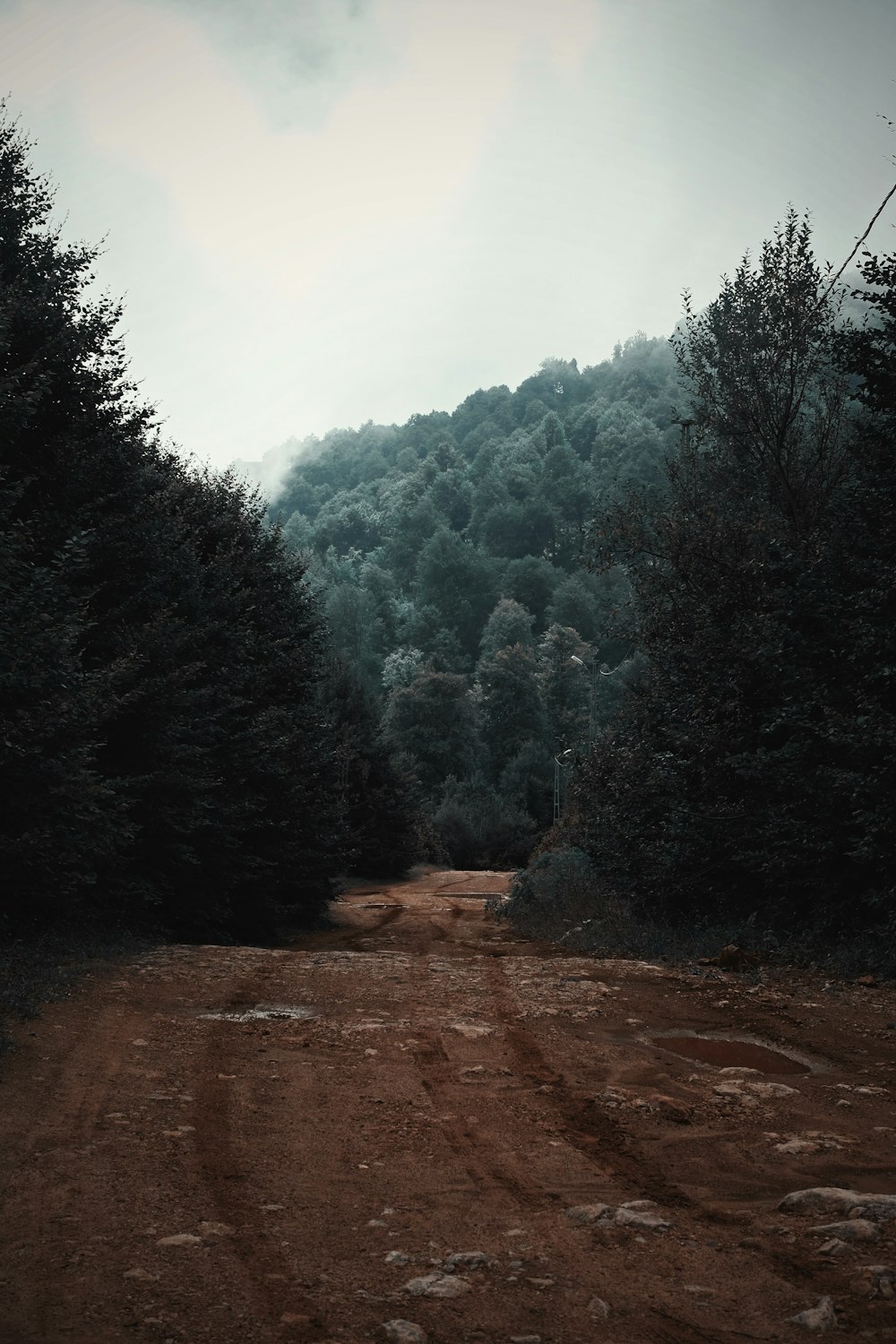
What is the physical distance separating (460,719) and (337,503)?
78569 millimetres

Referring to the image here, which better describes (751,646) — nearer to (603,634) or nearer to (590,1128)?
(603,634)

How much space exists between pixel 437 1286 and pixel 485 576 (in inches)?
4209

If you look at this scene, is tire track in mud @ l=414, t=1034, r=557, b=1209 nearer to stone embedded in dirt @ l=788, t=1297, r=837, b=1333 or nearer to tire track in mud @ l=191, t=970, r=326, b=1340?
tire track in mud @ l=191, t=970, r=326, b=1340

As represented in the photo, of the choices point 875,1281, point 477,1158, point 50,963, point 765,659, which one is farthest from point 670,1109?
point 765,659

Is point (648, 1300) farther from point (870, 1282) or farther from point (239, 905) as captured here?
point (239, 905)

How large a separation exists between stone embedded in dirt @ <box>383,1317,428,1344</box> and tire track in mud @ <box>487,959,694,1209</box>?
155 centimetres

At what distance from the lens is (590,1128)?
5.33m

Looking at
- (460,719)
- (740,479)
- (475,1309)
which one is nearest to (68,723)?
(475,1309)

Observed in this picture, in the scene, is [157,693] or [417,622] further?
[417,622]

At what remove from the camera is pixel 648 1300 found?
3377 mm

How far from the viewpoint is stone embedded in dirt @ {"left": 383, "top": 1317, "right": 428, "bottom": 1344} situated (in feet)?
10.1

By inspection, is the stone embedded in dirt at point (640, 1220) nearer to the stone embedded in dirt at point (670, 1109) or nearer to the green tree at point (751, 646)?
the stone embedded in dirt at point (670, 1109)

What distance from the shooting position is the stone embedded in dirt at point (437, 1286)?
3.40 metres

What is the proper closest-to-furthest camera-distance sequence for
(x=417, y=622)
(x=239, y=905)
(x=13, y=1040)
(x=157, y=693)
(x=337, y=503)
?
(x=13, y=1040) < (x=157, y=693) < (x=239, y=905) < (x=417, y=622) < (x=337, y=503)
